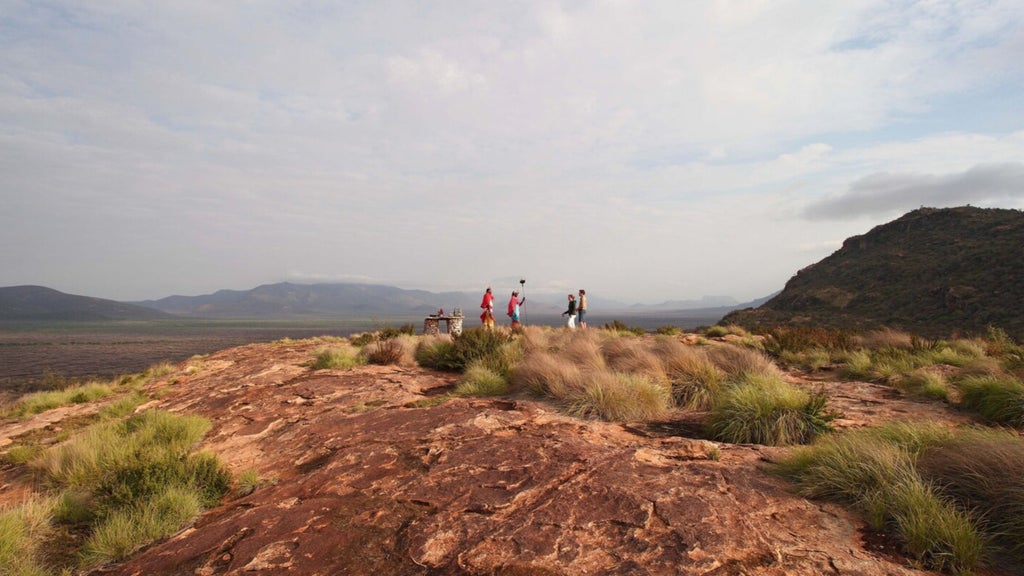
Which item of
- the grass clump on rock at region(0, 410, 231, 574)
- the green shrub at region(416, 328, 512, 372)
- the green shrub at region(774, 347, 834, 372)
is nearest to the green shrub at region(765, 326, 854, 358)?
the green shrub at region(774, 347, 834, 372)

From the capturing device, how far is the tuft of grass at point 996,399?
21.4 feet

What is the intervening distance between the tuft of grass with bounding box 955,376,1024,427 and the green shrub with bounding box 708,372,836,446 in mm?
2953

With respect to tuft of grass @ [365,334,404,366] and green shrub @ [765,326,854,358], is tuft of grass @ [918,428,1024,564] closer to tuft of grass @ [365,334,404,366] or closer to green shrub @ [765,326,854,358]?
green shrub @ [765,326,854,358]

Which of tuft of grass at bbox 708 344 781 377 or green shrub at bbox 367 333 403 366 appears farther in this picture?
green shrub at bbox 367 333 403 366

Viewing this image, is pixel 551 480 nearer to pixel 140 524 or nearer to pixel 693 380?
pixel 140 524

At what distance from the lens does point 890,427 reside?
4.88 metres

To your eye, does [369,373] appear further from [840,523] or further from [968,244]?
[968,244]

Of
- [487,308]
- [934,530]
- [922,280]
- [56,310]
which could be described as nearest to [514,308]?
[487,308]

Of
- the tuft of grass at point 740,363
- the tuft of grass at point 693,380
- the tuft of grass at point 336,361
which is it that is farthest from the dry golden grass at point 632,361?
the tuft of grass at point 336,361

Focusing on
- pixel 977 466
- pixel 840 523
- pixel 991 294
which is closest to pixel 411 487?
pixel 840 523

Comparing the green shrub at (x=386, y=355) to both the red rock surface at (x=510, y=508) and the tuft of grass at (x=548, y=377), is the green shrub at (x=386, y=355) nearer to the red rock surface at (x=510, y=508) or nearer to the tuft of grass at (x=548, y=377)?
the tuft of grass at (x=548, y=377)

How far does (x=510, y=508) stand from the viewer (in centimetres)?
394

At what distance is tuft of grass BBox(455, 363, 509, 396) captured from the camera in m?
8.70

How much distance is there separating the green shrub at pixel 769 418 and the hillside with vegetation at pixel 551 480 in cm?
3
